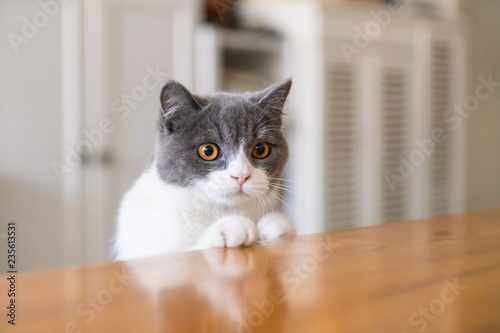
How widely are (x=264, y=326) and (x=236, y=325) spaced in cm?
2

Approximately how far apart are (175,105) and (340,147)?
2.19 m

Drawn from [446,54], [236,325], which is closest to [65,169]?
[236,325]

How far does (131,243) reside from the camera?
41.9 inches

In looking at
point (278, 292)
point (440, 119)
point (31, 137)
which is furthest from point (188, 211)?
point (440, 119)

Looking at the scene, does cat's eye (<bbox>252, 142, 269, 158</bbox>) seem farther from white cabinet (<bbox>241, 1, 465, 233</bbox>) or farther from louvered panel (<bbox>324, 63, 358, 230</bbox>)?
louvered panel (<bbox>324, 63, 358, 230</bbox>)

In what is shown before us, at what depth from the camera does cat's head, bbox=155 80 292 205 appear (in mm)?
1092

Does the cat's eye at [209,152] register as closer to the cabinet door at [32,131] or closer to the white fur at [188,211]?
the white fur at [188,211]

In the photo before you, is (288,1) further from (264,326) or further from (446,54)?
(264,326)

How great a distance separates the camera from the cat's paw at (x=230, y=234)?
2.68 feet

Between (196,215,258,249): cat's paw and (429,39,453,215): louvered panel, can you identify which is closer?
(196,215,258,249): cat's paw

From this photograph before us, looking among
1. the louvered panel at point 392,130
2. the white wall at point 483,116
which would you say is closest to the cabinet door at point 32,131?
the louvered panel at point 392,130

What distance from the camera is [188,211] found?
3.58 ft

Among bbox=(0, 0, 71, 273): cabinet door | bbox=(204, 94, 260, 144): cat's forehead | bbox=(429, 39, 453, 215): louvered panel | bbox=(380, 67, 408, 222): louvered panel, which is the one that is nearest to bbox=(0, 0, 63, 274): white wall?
bbox=(0, 0, 71, 273): cabinet door

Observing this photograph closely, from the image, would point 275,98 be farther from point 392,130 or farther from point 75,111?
point 392,130
